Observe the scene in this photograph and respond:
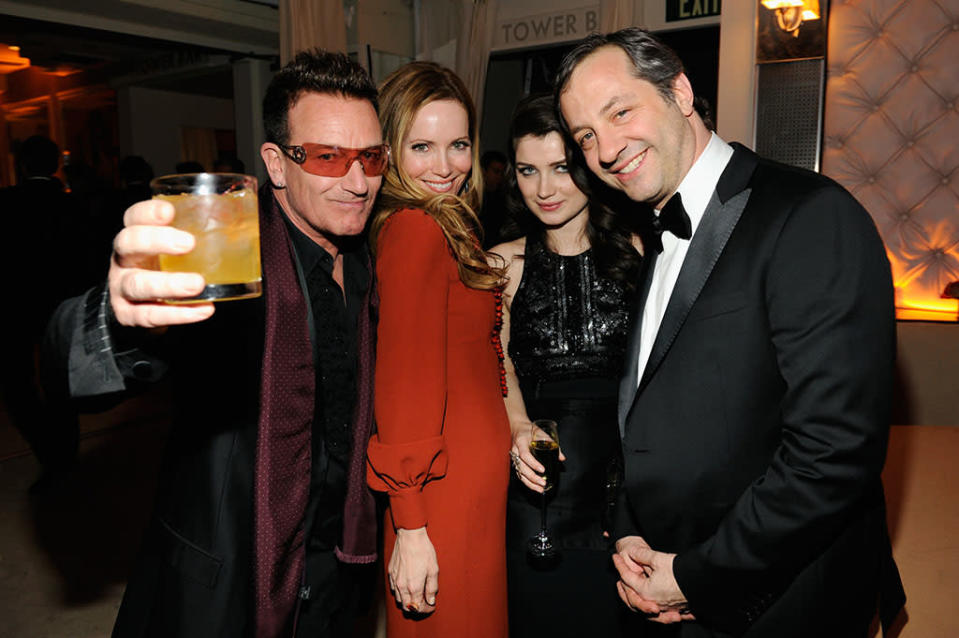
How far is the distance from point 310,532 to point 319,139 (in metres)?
1.00

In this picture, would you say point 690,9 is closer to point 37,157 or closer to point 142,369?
point 37,157

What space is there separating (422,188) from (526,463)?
88cm

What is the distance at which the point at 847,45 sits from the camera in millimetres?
3662

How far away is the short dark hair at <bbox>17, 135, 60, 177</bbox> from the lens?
4.18 m

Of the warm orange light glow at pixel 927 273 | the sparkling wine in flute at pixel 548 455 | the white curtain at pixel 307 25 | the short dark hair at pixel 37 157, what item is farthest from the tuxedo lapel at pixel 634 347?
the white curtain at pixel 307 25

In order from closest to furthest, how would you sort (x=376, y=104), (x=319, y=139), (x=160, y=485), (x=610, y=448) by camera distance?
(x=160, y=485)
(x=319, y=139)
(x=376, y=104)
(x=610, y=448)

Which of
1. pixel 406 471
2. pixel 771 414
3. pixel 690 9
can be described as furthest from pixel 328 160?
pixel 690 9

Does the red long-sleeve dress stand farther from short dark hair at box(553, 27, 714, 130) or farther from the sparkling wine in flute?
short dark hair at box(553, 27, 714, 130)

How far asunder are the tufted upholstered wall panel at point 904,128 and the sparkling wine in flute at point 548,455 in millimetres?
2885

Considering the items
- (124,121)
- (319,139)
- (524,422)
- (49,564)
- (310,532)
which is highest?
(124,121)

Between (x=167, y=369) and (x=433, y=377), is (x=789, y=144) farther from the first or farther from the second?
(x=167, y=369)

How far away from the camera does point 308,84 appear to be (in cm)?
154

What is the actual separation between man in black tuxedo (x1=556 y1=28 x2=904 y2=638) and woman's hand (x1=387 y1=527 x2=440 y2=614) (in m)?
0.48

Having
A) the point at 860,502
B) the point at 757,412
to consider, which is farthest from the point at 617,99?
the point at 860,502
